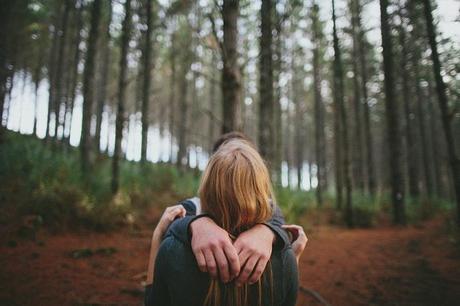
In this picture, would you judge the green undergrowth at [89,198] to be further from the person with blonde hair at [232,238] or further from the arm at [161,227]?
the person with blonde hair at [232,238]

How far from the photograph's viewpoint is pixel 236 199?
127cm

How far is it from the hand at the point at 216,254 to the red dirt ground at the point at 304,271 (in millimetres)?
3045

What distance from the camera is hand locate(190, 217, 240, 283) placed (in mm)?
1106

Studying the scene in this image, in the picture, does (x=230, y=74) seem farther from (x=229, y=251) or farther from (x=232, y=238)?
(x=229, y=251)

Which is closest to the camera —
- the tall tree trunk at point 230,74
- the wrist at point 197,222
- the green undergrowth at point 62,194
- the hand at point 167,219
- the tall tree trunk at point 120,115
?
the wrist at point 197,222

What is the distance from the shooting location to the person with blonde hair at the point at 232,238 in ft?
4.09

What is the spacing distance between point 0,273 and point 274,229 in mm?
4552

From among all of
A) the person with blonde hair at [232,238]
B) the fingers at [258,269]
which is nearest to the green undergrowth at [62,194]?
the person with blonde hair at [232,238]

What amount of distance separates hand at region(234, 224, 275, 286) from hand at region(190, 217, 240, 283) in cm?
4

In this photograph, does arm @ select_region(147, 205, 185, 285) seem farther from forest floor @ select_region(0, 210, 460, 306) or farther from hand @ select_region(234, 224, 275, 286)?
forest floor @ select_region(0, 210, 460, 306)

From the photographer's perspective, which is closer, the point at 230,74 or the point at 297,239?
the point at 297,239

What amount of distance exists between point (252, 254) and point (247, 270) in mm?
74

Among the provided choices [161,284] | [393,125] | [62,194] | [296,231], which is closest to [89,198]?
[62,194]

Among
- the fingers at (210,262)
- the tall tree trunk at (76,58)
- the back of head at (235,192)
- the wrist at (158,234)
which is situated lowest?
the fingers at (210,262)
